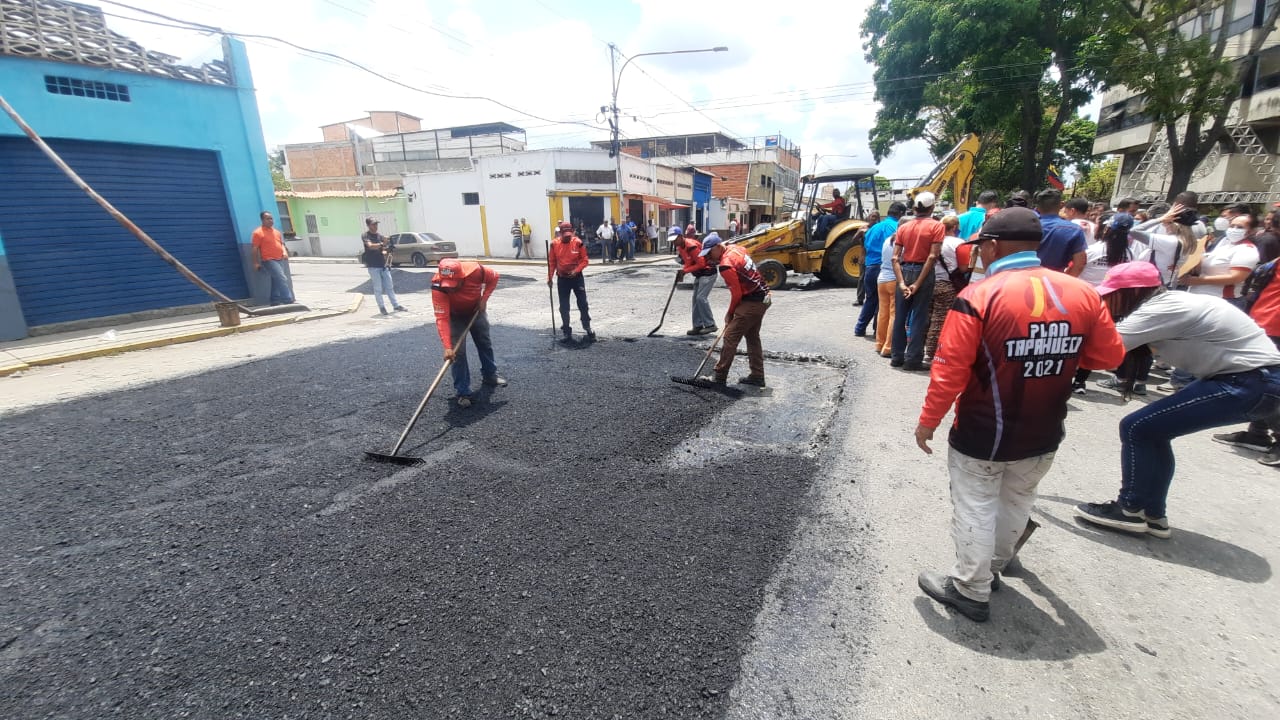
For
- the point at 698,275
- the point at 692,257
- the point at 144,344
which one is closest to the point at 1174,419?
the point at 698,275

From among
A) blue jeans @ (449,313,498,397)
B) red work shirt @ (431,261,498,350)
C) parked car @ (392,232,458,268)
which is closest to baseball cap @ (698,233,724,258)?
red work shirt @ (431,261,498,350)

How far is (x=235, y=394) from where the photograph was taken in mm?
5332

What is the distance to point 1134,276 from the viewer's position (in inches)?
122

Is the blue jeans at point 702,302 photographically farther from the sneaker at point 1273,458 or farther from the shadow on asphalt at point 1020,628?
the shadow on asphalt at point 1020,628

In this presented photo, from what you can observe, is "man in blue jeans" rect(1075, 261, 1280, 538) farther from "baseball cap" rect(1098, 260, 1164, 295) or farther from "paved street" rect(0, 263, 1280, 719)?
"baseball cap" rect(1098, 260, 1164, 295)

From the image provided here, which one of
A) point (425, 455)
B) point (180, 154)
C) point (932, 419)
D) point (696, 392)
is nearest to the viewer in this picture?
point (932, 419)

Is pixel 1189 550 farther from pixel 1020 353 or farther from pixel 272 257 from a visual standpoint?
pixel 272 257

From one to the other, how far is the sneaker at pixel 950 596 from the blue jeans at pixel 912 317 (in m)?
3.91

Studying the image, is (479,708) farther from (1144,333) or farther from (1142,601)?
(1144,333)

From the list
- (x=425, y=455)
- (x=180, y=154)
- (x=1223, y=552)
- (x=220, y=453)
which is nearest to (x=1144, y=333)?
(x=1223, y=552)

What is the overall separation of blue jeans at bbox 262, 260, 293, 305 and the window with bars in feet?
10.3

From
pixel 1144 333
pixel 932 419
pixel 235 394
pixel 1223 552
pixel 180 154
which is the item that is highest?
pixel 180 154

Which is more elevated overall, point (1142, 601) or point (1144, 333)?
point (1144, 333)

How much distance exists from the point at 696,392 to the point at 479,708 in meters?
3.66
